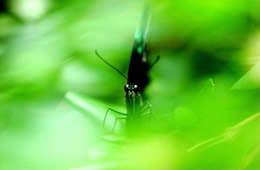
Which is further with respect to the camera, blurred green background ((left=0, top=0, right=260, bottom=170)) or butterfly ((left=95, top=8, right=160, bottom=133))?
butterfly ((left=95, top=8, right=160, bottom=133))

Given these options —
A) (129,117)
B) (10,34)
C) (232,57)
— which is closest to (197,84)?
(232,57)

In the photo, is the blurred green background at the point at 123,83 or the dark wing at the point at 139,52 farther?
Answer: the dark wing at the point at 139,52

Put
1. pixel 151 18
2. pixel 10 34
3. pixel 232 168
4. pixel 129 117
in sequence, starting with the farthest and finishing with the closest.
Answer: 1. pixel 10 34
2. pixel 151 18
3. pixel 129 117
4. pixel 232 168

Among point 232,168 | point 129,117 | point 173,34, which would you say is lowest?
point 232,168

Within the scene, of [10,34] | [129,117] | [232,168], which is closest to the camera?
[232,168]

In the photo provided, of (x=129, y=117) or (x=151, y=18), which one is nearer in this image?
(x=129, y=117)

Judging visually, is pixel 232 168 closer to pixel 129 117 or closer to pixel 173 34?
pixel 129 117

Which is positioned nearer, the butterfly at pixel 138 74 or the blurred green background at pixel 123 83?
the blurred green background at pixel 123 83

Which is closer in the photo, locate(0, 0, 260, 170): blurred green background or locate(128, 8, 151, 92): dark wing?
locate(0, 0, 260, 170): blurred green background
